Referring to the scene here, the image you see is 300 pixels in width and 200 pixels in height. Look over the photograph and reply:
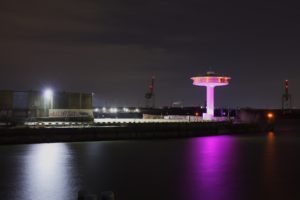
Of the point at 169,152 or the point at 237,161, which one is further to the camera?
the point at 169,152

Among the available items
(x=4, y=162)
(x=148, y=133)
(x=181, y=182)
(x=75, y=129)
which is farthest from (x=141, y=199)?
(x=148, y=133)

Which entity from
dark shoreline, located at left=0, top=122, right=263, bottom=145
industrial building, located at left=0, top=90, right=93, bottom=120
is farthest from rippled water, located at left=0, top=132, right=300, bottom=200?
industrial building, located at left=0, top=90, right=93, bottom=120

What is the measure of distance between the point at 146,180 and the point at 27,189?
16.7ft

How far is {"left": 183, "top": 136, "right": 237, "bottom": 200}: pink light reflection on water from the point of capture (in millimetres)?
18352

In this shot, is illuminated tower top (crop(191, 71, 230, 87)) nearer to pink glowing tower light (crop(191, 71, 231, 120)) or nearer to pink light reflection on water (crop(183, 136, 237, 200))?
pink glowing tower light (crop(191, 71, 231, 120))

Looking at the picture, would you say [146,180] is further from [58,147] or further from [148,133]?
[148,133]

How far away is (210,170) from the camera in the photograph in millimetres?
24734

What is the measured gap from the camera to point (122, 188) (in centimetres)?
1908

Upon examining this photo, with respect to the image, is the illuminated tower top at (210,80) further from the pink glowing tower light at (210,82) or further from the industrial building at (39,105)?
the industrial building at (39,105)

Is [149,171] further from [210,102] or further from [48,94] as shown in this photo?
[210,102]

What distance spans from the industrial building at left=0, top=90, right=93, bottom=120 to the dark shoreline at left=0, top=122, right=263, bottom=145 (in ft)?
27.8

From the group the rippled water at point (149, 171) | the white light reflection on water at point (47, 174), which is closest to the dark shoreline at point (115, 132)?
the rippled water at point (149, 171)

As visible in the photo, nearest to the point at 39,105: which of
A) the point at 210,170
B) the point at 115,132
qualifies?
the point at 115,132

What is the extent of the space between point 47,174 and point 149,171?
488cm
